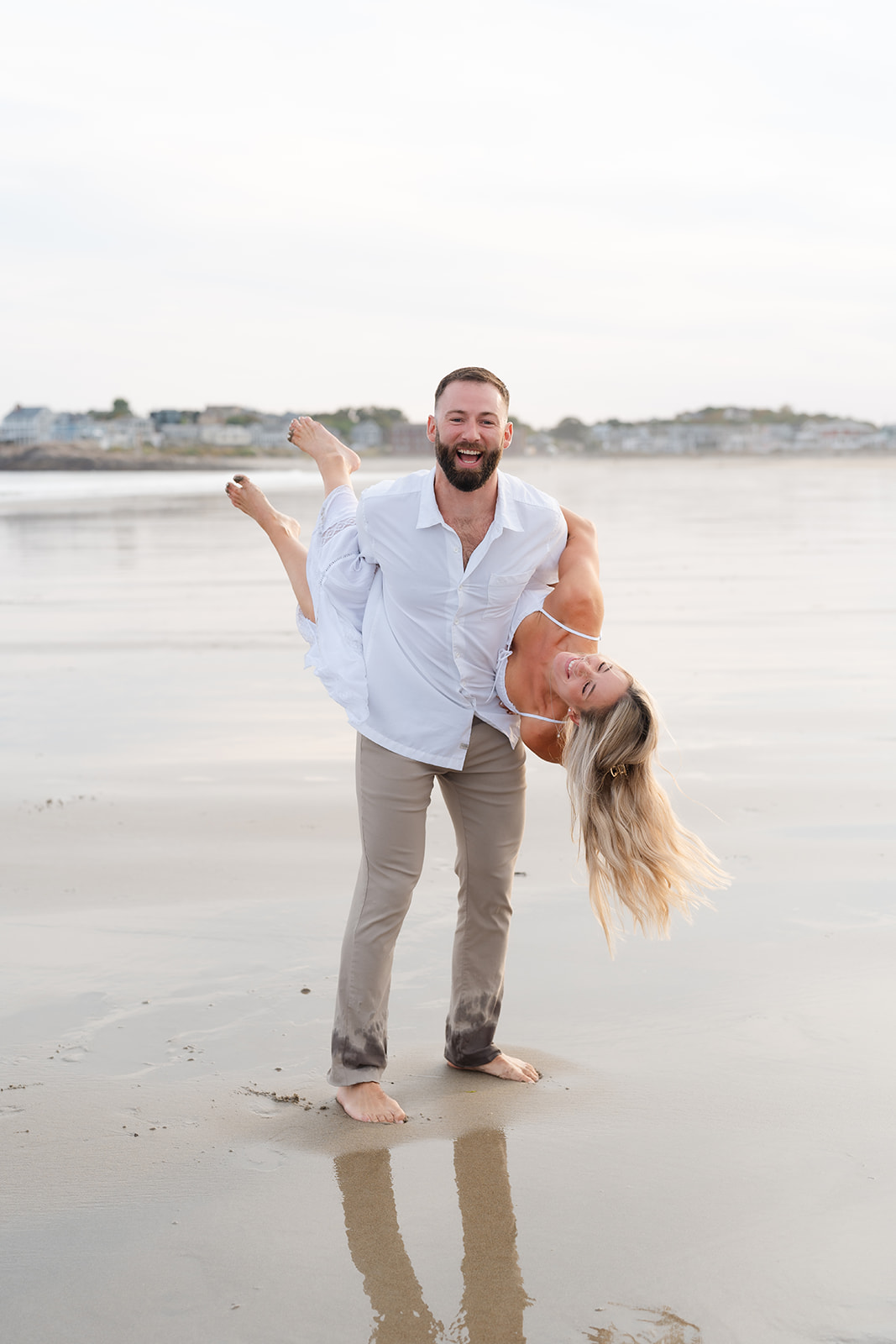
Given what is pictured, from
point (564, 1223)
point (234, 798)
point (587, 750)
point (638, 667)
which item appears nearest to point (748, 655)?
point (638, 667)

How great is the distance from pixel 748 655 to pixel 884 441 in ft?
481

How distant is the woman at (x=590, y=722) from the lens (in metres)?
3.36

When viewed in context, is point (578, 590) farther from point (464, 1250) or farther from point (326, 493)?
point (464, 1250)

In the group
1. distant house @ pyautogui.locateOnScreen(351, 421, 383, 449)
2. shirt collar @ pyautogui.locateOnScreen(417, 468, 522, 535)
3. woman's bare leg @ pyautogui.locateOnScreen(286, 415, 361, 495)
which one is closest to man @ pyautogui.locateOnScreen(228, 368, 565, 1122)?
shirt collar @ pyautogui.locateOnScreen(417, 468, 522, 535)

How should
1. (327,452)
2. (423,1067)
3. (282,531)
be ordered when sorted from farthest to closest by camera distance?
(282,531)
(327,452)
(423,1067)

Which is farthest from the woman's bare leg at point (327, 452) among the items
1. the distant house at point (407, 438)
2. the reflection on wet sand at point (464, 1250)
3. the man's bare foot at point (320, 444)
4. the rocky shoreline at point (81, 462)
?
the distant house at point (407, 438)

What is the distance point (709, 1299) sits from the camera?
8.36 feet

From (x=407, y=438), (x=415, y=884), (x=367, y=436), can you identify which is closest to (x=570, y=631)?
(x=415, y=884)

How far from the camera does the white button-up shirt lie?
3410mm

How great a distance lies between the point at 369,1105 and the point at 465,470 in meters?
1.74

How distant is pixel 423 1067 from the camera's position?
3699mm

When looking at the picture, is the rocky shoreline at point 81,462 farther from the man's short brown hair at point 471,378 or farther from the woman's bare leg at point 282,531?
the man's short brown hair at point 471,378

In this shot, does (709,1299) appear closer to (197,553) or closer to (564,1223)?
(564,1223)

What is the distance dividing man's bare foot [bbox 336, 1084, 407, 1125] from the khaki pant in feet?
0.09
